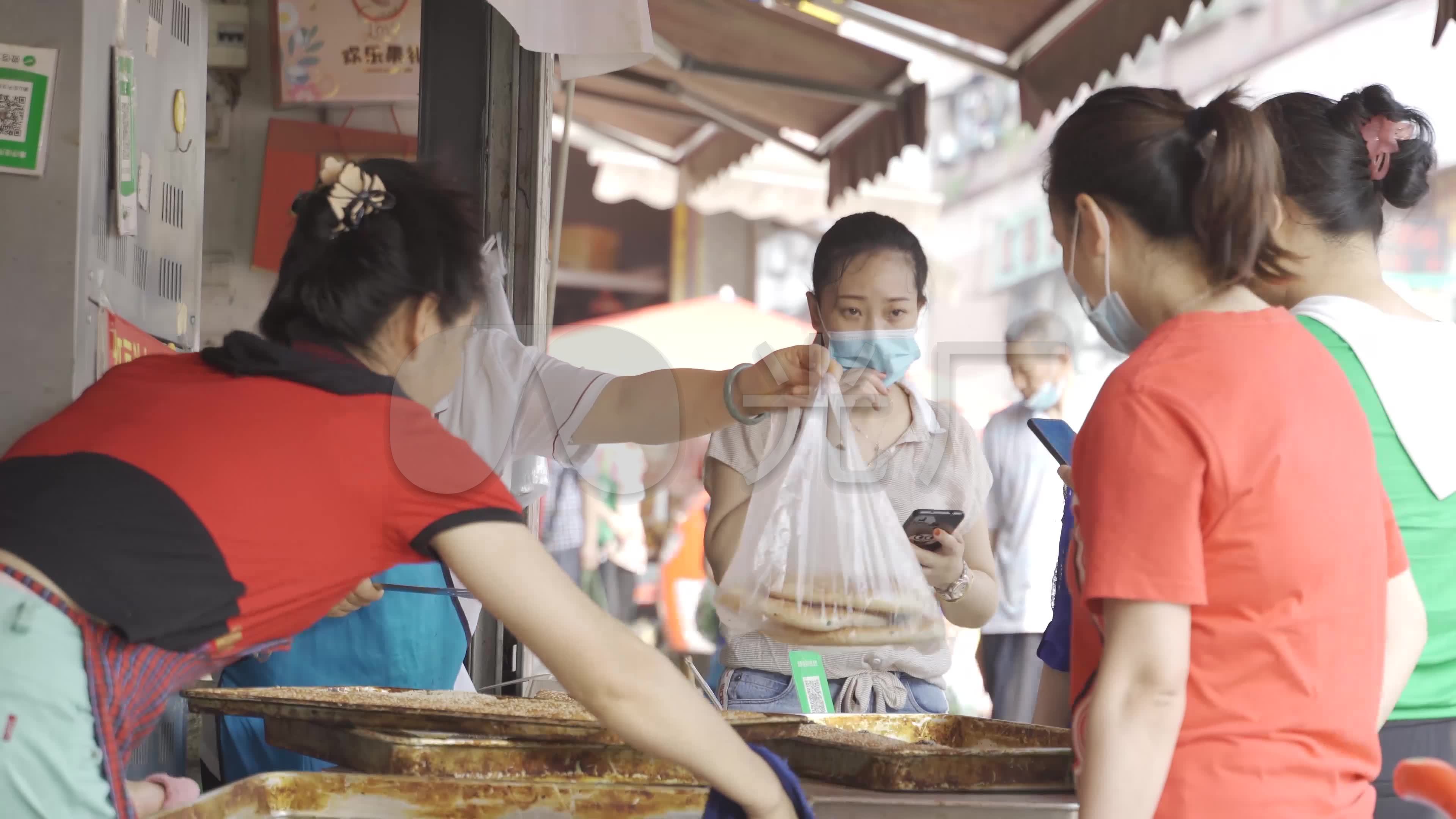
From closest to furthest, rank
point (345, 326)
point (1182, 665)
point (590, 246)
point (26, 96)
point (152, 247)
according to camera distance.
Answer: point (1182, 665) → point (345, 326) → point (26, 96) → point (152, 247) → point (590, 246)

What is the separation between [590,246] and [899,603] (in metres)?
6.46

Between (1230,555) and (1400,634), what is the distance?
309 millimetres

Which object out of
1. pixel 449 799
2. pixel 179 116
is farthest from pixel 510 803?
pixel 179 116

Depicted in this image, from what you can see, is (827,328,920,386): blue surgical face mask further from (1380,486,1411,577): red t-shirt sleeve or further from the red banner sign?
the red banner sign

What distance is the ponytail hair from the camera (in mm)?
1002

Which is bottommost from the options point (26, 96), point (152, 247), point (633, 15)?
point (152, 247)

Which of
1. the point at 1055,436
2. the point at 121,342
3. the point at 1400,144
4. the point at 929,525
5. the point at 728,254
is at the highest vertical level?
the point at 728,254

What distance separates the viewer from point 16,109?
5.13ft

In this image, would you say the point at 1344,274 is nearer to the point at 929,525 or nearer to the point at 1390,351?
the point at 1390,351

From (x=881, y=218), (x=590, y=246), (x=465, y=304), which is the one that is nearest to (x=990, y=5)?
(x=881, y=218)

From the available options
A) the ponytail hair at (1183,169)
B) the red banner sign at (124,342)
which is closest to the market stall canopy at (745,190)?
the red banner sign at (124,342)

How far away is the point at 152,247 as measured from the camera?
75.8 inches

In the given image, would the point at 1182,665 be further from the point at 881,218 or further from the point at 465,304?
the point at 881,218

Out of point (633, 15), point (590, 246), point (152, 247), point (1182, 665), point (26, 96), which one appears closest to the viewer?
point (1182, 665)
